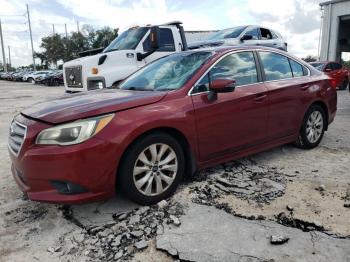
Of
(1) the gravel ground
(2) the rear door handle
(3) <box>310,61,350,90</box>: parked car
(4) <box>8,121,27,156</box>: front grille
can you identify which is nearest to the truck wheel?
(1) the gravel ground

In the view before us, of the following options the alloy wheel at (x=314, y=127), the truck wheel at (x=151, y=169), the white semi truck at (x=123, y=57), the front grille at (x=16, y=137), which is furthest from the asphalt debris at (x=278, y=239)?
the white semi truck at (x=123, y=57)

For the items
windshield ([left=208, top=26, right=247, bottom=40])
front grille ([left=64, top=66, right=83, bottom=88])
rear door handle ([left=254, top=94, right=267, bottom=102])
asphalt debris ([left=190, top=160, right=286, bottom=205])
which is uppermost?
windshield ([left=208, top=26, right=247, bottom=40])

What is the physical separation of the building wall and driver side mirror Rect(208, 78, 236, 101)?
2184 cm

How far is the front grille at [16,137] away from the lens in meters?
3.49

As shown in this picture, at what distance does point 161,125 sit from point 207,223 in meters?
1.03

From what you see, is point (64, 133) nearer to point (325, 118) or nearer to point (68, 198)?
point (68, 198)

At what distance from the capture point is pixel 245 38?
1200cm

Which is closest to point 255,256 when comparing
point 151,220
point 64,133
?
point 151,220

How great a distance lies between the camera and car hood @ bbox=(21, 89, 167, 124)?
3.42 metres

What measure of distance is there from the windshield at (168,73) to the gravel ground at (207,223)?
1159 mm

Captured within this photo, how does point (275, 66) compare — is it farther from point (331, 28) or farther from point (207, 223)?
point (331, 28)

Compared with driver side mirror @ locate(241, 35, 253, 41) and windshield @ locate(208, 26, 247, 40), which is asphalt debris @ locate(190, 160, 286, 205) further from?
windshield @ locate(208, 26, 247, 40)

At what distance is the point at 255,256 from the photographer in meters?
2.91

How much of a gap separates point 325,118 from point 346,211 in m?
2.63
